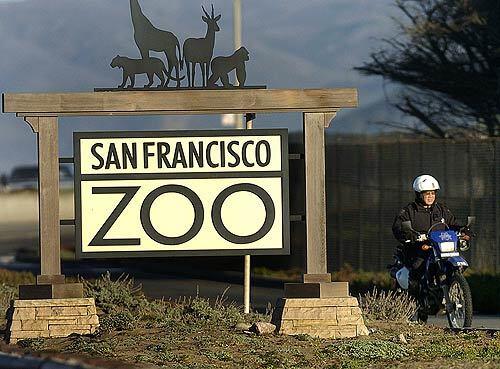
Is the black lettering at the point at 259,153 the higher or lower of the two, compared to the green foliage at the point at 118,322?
higher

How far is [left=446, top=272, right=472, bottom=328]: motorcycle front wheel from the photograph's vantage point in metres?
15.7

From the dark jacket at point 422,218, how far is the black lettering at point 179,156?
9.74 ft

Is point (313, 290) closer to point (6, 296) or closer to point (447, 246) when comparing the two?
point (447, 246)

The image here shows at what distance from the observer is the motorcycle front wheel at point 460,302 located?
15.7 metres

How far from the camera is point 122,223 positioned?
14977mm

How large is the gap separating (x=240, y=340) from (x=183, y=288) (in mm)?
11909

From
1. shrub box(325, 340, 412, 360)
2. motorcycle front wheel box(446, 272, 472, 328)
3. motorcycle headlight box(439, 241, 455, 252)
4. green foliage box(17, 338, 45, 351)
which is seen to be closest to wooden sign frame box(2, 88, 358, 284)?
green foliage box(17, 338, 45, 351)

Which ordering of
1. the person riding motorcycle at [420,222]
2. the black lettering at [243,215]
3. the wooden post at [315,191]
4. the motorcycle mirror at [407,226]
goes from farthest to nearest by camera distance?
1. the person riding motorcycle at [420,222]
2. the motorcycle mirror at [407,226]
3. the black lettering at [243,215]
4. the wooden post at [315,191]

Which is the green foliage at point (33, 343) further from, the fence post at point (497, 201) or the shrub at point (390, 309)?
the fence post at point (497, 201)

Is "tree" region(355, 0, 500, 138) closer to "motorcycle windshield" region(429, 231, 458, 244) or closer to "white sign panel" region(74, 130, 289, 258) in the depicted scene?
"motorcycle windshield" region(429, 231, 458, 244)

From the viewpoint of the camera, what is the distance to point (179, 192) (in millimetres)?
15023

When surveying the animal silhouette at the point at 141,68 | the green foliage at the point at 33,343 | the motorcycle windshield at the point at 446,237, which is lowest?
the green foliage at the point at 33,343

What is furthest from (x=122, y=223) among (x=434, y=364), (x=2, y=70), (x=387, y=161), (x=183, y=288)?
(x=2, y=70)

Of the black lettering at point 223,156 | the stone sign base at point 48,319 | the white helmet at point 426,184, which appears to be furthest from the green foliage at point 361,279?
the stone sign base at point 48,319
